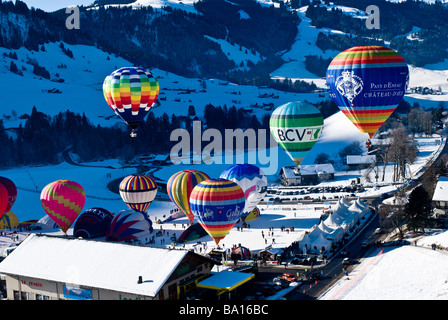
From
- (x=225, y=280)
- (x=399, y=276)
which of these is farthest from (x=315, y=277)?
(x=225, y=280)

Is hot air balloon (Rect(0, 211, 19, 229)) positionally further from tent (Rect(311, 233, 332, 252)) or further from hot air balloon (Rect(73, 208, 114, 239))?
tent (Rect(311, 233, 332, 252))

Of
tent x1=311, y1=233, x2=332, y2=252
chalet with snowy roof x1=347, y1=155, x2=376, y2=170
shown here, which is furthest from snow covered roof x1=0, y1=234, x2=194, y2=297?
chalet with snowy roof x1=347, y1=155, x2=376, y2=170

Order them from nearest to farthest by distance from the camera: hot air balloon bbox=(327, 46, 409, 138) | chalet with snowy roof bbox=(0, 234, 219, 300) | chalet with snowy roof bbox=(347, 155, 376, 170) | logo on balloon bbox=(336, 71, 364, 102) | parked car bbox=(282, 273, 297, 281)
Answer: chalet with snowy roof bbox=(0, 234, 219, 300), parked car bbox=(282, 273, 297, 281), hot air balloon bbox=(327, 46, 409, 138), logo on balloon bbox=(336, 71, 364, 102), chalet with snowy roof bbox=(347, 155, 376, 170)

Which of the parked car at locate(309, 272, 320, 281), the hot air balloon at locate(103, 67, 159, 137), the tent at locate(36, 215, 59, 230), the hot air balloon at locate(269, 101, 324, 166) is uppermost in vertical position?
the hot air balloon at locate(103, 67, 159, 137)

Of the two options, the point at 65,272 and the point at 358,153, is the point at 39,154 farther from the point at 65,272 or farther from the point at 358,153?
the point at 65,272

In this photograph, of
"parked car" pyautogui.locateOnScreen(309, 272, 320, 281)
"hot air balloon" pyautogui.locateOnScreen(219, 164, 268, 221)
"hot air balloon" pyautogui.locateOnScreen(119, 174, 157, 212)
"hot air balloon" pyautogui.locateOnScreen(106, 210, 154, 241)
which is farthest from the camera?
"hot air balloon" pyautogui.locateOnScreen(119, 174, 157, 212)

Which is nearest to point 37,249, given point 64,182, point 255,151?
point 64,182

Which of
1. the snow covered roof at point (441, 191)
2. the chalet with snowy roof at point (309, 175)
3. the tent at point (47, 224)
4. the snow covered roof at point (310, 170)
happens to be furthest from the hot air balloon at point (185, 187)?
the snow covered roof at point (310, 170)

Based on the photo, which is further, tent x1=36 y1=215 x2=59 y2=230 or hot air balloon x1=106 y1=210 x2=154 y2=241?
tent x1=36 y1=215 x2=59 y2=230

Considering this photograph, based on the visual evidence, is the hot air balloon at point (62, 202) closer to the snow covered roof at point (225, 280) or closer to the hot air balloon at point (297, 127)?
the hot air balloon at point (297, 127)
